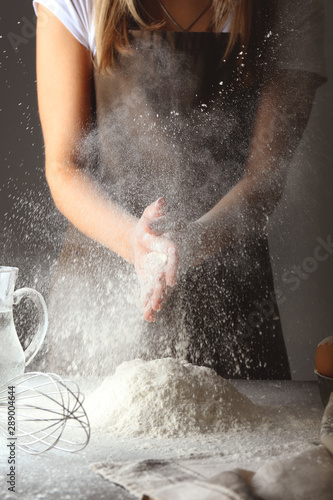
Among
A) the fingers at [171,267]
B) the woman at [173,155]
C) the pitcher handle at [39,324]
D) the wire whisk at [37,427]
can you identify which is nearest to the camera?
the wire whisk at [37,427]

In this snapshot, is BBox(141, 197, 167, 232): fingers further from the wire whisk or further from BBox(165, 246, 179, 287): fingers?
the wire whisk

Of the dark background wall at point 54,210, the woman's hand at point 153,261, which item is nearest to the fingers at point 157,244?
the woman's hand at point 153,261

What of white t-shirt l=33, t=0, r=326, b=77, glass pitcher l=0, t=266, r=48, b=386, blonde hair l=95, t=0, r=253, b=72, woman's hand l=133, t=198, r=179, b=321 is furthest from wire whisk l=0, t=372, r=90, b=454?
white t-shirt l=33, t=0, r=326, b=77

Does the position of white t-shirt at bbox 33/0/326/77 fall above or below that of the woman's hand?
above

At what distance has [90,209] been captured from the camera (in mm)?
792

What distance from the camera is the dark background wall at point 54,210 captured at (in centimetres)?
85

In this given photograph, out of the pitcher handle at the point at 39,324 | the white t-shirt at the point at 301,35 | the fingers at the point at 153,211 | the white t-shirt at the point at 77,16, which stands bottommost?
the pitcher handle at the point at 39,324

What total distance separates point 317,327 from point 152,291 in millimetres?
298

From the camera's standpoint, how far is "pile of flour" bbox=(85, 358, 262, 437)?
0.54 m

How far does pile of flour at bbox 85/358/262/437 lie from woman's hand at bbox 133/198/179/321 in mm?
146

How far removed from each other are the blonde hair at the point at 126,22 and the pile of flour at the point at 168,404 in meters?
0.47

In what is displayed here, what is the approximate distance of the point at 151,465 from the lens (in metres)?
0.43

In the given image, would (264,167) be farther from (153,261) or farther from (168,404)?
(168,404)

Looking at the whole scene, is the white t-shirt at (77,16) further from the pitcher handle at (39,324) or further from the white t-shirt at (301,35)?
Result: the pitcher handle at (39,324)
